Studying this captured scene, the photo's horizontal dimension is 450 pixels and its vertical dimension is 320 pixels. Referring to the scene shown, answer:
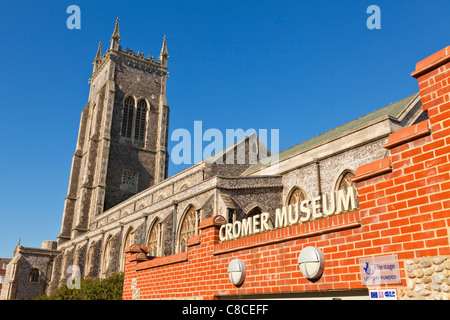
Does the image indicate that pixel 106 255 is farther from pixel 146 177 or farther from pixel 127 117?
pixel 127 117

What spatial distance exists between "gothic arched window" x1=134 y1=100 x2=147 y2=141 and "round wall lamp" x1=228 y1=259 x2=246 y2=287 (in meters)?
41.8

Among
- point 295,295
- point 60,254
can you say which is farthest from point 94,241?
point 295,295

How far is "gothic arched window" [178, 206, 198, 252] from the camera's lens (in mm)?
23391

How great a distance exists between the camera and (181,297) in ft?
34.2

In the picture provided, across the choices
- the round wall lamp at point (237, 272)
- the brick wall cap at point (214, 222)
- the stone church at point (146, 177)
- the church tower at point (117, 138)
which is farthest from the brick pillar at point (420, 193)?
the church tower at point (117, 138)

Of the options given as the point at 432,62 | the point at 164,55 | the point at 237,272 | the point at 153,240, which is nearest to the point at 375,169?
the point at 432,62

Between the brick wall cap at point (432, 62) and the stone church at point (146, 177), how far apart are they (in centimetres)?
1270

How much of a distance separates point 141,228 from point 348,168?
16.0 m

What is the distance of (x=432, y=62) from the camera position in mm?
5562
